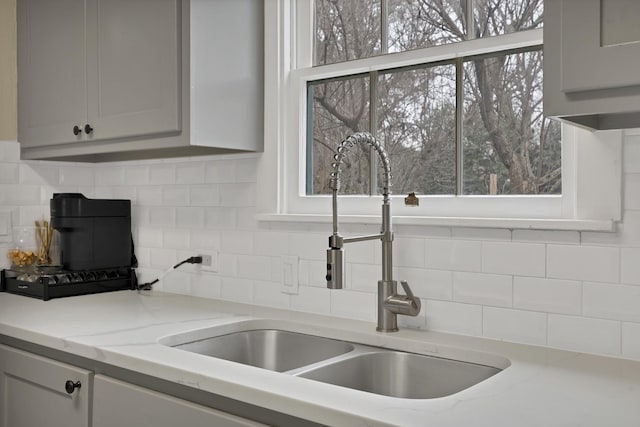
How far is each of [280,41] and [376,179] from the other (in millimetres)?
620

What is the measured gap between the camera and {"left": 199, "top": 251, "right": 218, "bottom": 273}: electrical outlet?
8.19 feet

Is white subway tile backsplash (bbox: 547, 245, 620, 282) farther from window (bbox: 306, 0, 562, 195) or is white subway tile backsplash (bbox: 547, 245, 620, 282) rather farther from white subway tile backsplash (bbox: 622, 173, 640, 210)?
window (bbox: 306, 0, 562, 195)

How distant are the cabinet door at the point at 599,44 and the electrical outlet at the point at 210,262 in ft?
5.21

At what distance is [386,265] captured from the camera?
185 cm

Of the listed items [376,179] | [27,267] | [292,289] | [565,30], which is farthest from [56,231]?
[565,30]

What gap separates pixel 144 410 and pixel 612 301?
117cm

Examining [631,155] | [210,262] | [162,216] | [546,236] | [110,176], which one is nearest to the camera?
[631,155]

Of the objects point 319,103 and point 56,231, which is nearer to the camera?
point 319,103

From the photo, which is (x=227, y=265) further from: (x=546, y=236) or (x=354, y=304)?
(x=546, y=236)

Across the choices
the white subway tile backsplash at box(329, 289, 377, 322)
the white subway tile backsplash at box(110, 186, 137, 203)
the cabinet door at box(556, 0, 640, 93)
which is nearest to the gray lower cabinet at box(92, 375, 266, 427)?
the white subway tile backsplash at box(329, 289, 377, 322)

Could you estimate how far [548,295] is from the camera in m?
1.67

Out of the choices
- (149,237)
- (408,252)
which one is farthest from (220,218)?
(408,252)

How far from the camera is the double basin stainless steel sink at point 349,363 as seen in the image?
1645 mm

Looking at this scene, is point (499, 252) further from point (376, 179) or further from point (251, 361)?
point (251, 361)
